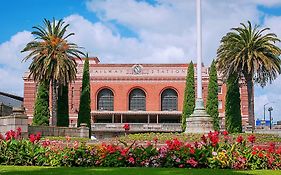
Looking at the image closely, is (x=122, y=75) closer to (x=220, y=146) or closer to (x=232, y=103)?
(x=232, y=103)

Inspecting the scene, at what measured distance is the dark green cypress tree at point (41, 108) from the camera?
39719 millimetres

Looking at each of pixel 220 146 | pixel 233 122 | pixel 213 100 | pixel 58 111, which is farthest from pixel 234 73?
pixel 220 146

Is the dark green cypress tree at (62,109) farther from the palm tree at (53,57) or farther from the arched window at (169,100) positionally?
the arched window at (169,100)

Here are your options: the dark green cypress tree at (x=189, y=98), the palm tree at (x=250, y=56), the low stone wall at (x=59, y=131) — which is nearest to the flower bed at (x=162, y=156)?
the low stone wall at (x=59, y=131)

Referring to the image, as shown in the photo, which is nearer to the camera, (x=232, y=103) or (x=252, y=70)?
(x=252, y=70)

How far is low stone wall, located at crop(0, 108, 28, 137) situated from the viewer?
2384 centimetres

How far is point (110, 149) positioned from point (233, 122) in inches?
1153

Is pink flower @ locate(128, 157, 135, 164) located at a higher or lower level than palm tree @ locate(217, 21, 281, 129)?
lower

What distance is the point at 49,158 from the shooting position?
1393cm

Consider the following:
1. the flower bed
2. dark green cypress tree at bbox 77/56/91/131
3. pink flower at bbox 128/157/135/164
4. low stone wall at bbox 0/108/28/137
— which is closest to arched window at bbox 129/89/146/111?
dark green cypress tree at bbox 77/56/91/131

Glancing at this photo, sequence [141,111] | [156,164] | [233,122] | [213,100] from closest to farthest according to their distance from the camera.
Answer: [156,164]
[233,122]
[213,100]
[141,111]

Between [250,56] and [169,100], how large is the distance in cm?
3204

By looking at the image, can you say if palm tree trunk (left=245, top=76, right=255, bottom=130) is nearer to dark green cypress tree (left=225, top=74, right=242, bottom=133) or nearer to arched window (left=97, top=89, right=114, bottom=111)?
dark green cypress tree (left=225, top=74, right=242, bottom=133)

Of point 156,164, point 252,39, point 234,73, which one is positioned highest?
point 252,39
